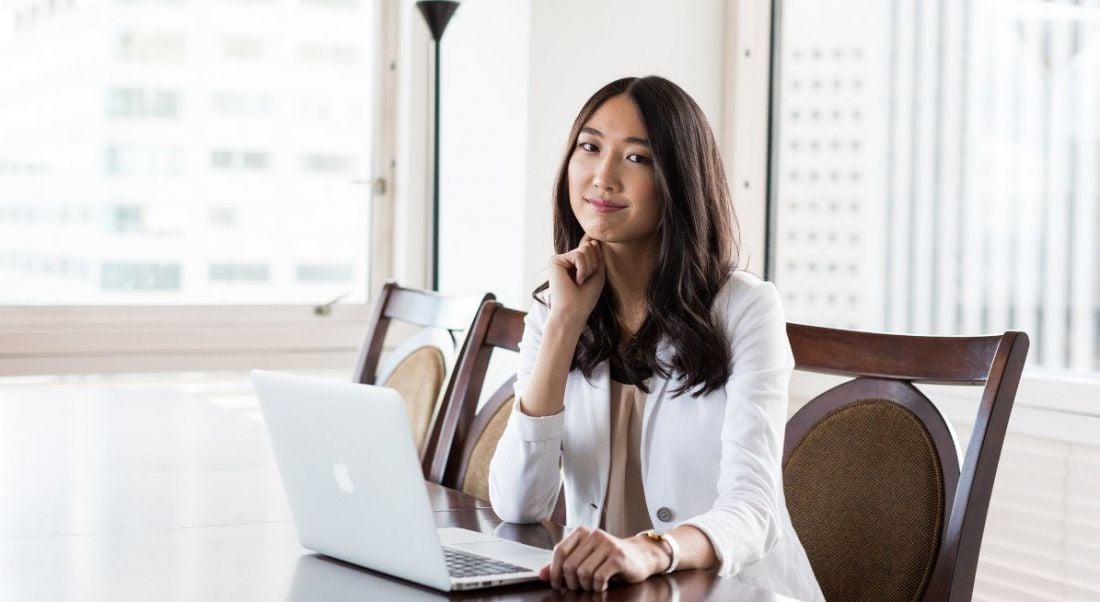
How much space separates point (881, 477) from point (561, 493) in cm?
47

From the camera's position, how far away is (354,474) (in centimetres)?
117

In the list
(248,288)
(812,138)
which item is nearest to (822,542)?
(812,138)

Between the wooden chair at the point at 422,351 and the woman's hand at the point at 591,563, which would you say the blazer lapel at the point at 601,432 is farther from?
the wooden chair at the point at 422,351

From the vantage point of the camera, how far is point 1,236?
3.35 m

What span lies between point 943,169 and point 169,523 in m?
2.09

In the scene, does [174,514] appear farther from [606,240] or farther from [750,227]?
[750,227]

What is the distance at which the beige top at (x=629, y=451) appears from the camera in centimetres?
164

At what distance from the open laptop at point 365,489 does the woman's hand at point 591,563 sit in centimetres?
3

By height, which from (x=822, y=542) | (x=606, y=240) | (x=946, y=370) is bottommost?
(x=822, y=542)

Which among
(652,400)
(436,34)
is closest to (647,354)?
(652,400)

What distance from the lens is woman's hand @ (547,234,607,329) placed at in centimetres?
163

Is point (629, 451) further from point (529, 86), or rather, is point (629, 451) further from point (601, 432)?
point (529, 86)

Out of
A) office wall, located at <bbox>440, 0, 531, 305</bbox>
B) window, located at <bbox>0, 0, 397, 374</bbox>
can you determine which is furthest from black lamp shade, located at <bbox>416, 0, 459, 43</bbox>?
window, located at <bbox>0, 0, 397, 374</bbox>

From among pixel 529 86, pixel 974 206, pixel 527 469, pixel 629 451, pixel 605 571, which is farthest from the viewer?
pixel 529 86
